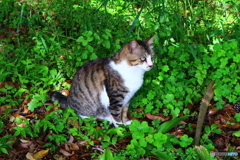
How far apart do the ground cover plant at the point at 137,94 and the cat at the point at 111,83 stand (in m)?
0.14

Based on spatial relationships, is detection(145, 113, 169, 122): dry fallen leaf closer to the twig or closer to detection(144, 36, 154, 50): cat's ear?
the twig

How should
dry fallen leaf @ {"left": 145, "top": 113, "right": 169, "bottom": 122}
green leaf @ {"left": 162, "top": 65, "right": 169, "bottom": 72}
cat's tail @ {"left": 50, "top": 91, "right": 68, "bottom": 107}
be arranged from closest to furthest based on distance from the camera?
dry fallen leaf @ {"left": 145, "top": 113, "right": 169, "bottom": 122} < cat's tail @ {"left": 50, "top": 91, "right": 68, "bottom": 107} < green leaf @ {"left": 162, "top": 65, "right": 169, "bottom": 72}

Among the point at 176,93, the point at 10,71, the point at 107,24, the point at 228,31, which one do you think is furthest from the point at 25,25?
the point at 228,31

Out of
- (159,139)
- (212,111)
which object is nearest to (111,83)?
(159,139)

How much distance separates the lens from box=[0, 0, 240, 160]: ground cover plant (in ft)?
9.42

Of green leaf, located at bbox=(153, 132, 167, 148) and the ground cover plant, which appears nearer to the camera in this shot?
green leaf, located at bbox=(153, 132, 167, 148)

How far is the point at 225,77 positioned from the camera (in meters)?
3.43

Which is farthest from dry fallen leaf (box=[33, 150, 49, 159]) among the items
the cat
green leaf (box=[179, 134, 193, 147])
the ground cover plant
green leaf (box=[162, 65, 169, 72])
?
green leaf (box=[162, 65, 169, 72])

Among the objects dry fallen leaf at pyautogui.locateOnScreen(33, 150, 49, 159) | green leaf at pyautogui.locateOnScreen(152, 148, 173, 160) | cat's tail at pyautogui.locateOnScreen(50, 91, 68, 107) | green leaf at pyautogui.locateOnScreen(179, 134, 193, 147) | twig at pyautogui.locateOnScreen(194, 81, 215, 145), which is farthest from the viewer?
cat's tail at pyautogui.locateOnScreen(50, 91, 68, 107)

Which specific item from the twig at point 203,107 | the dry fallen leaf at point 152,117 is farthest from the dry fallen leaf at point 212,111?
the dry fallen leaf at point 152,117

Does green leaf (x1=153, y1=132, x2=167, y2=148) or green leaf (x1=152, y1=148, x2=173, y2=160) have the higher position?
green leaf (x1=153, y1=132, x2=167, y2=148)

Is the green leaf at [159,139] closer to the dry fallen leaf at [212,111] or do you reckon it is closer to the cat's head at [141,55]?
the cat's head at [141,55]

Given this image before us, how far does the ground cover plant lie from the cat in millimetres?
140

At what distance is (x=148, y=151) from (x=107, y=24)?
1964 mm
